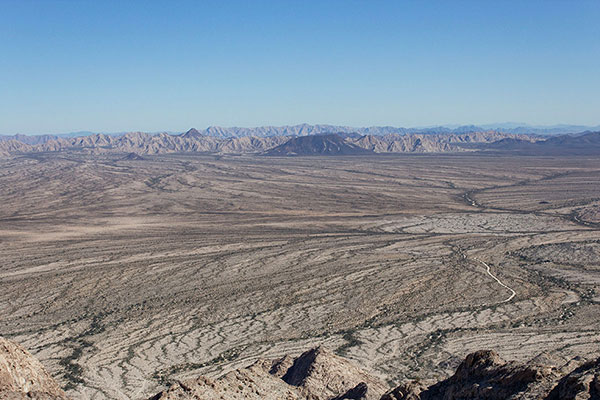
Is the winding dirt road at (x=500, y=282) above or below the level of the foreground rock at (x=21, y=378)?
below

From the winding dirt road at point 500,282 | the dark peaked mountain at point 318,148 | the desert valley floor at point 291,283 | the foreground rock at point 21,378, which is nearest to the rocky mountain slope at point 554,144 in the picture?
the dark peaked mountain at point 318,148

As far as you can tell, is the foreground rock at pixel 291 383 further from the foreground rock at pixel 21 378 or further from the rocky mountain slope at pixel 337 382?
the foreground rock at pixel 21 378

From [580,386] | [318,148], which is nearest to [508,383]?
[580,386]

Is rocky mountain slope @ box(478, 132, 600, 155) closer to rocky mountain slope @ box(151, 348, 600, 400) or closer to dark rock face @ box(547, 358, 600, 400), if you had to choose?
rocky mountain slope @ box(151, 348, 600, 400)

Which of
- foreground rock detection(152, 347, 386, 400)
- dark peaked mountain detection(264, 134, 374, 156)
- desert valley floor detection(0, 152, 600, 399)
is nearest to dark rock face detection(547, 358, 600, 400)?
foreground rock detection(152, 347, 386, 400)

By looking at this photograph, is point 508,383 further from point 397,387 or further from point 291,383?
point 291,383

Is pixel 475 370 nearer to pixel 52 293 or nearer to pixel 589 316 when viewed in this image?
pixel 589 316

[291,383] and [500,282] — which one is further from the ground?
[291,383]
